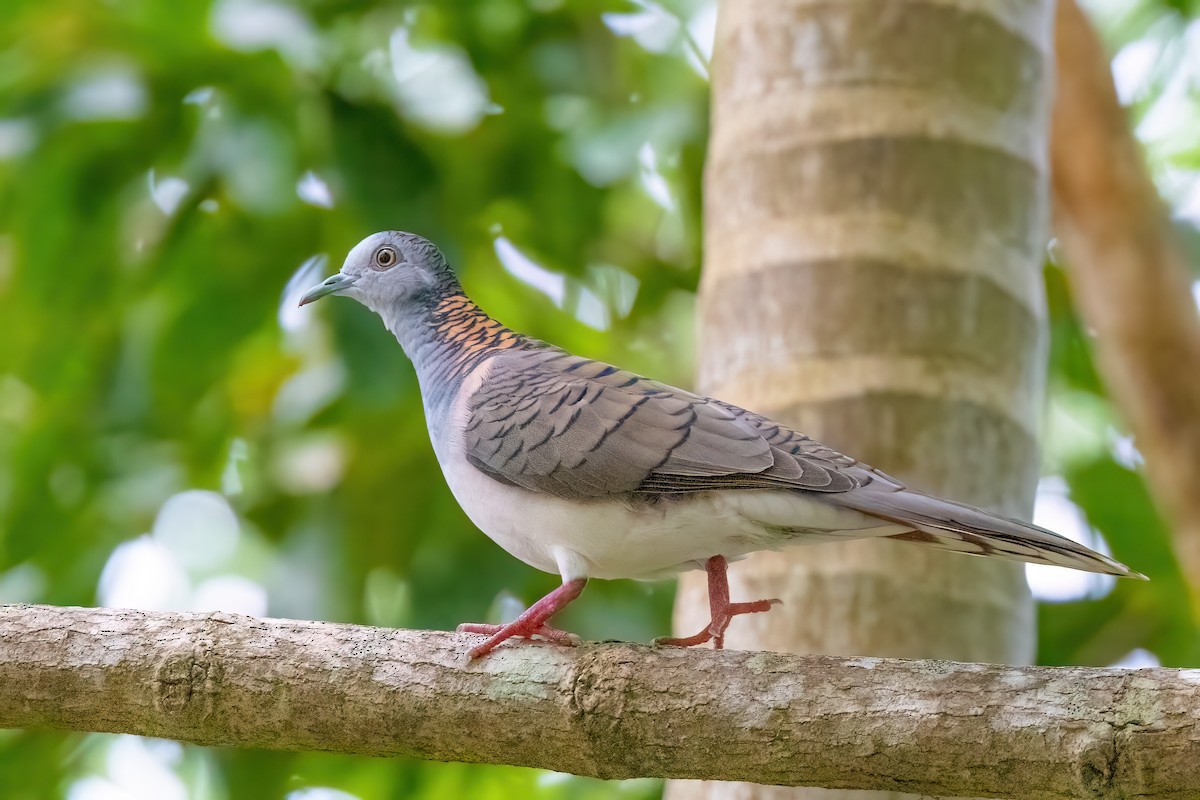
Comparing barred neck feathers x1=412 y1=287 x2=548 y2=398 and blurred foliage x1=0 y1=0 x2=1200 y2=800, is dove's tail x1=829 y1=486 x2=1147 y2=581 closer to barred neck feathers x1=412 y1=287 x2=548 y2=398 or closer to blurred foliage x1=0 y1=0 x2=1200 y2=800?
barred neck feathers x1=412 y1=287 x2=548 y2=398

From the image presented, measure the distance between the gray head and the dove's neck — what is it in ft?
0.11

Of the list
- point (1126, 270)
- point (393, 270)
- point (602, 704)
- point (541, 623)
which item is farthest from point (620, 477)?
point (1126, 270)

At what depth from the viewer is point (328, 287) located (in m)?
2.50

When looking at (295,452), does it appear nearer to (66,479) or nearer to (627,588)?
(66,479)

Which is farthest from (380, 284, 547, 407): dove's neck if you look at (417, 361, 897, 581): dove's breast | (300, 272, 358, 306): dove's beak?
(417, 361, 897, 581): dove's breast

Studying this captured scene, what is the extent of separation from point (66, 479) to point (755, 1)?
282 cm

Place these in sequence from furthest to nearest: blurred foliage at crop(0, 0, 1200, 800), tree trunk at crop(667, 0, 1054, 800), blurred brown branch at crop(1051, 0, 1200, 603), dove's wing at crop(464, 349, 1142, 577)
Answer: blurred brown branch at crop(1051, 0, 1200, 603), blurred foliage at crop(0, 0, 1200, 800), tree trunk at crop(667, 0, 1054, 800), dove's wing at crop(464, 349, 1142, 577)

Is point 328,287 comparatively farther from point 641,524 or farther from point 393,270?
point 641,524

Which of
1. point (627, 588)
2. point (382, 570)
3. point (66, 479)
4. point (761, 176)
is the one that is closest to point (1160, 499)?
point (627, 588)

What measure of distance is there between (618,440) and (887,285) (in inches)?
40.7

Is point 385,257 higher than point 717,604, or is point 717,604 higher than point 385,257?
point 385,257

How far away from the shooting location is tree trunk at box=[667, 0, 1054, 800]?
116 inches

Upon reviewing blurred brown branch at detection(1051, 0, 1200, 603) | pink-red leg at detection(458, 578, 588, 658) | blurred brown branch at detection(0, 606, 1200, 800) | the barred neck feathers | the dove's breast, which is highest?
blurred brown branch at detection(1051, 0, 1200, 603)

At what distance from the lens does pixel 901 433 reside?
9.73 feet
